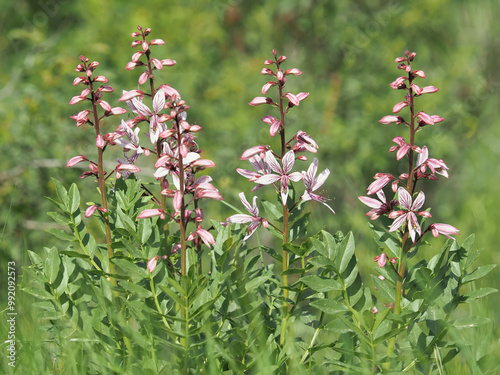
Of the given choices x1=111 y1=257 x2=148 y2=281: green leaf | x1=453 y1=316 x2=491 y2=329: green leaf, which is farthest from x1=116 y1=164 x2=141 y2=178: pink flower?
x1=453 y1=316 x2=491 y2=329: green leaf

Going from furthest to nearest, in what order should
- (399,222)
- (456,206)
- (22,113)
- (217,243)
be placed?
(456,206), (22,113), (217,243), (399,222)

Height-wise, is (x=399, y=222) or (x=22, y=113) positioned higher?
(x=22, y=113)

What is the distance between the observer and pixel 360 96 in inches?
234

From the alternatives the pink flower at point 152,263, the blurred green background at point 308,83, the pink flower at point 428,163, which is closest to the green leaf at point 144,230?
the pink flower at point 152,263

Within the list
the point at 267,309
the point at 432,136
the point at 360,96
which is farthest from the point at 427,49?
the point at 267,309

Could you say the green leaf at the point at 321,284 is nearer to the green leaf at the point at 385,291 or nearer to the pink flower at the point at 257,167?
the green leaf at the point at 385,291

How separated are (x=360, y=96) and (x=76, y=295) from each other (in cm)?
429

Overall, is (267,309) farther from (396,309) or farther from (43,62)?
(43,62)

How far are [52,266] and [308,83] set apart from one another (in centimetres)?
423

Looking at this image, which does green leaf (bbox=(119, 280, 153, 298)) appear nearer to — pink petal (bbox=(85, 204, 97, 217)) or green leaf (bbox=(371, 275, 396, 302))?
pink petal (bbox=(85, 204, 97, 217))

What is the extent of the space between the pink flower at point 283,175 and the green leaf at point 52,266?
0.72m

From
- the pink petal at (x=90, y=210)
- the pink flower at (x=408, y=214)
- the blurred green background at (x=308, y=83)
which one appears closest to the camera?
the pink flower at (x=408, y=214)

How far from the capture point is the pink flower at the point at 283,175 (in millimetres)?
1959

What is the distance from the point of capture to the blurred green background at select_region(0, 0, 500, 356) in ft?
16.4
